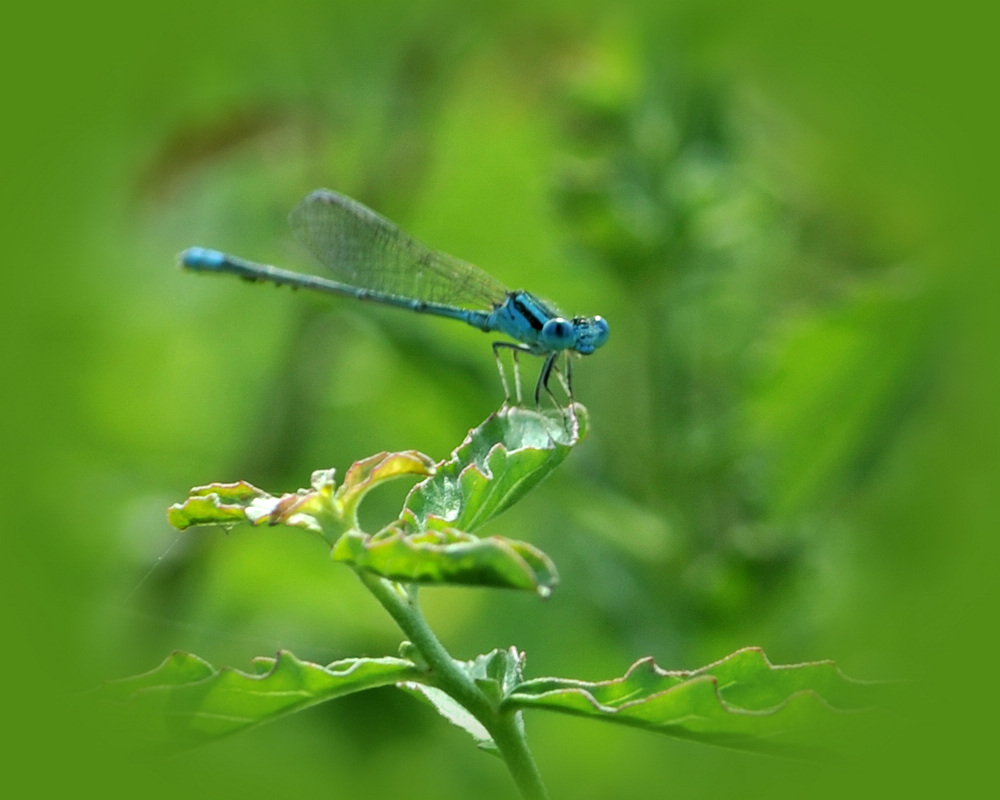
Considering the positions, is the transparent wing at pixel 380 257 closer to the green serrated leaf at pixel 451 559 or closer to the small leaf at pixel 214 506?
the small leaf at pixel 214 506

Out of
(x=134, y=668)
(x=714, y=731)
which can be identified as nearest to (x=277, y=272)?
(x=134, y=668)

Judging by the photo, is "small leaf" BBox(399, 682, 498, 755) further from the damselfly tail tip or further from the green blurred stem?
the damselfly tail tip

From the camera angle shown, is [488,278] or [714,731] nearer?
[714,731]

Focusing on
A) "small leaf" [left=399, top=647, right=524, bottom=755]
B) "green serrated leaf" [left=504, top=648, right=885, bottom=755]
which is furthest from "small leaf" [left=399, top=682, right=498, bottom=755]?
"green serrated leaf" [left=504, top=648, right=885, bottom=755]

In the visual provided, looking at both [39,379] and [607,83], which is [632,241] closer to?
[607,83]

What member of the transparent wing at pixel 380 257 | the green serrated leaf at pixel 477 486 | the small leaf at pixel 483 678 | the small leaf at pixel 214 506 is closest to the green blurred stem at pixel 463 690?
the small leaf at pixel 483 678

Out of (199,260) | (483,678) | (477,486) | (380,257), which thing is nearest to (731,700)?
(483,678)
